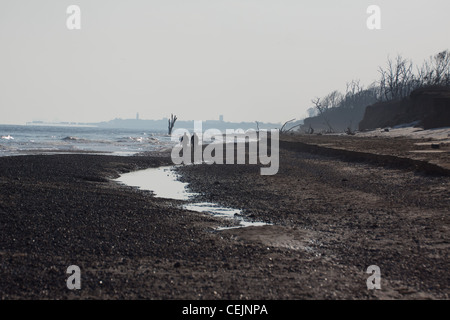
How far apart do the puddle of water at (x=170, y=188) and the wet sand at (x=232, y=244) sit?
0.53m

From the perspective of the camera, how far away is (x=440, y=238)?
972 cm

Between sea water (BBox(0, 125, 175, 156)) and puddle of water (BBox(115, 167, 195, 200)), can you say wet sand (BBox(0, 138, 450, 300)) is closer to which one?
puddle of water (BBox(115, 167, 195, 200))

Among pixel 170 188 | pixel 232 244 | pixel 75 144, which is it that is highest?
pixel 75 144

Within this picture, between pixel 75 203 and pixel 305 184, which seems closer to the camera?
pixel 75 203

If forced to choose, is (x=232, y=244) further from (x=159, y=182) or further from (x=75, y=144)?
(x=75, y=144)

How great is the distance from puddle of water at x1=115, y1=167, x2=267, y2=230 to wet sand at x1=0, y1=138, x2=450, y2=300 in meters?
0.53

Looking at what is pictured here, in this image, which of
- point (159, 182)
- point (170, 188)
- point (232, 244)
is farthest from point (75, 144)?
point (232, 244)

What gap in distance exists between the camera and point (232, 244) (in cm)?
941

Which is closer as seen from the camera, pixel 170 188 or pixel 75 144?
pixel 170 188

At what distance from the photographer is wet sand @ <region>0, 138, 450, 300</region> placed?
22.6 feet

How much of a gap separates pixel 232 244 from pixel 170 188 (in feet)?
33.3

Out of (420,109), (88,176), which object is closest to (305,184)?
(88,176)
